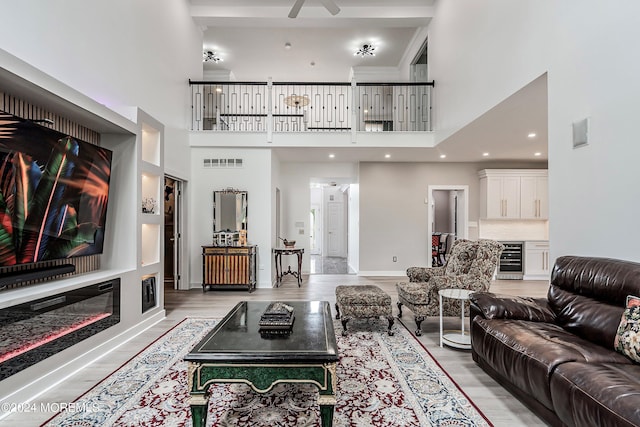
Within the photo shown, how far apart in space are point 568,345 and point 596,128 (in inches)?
67.5

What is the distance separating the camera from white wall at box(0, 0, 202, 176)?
2959mm

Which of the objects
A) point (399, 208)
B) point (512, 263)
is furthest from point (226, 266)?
point (512, 263)

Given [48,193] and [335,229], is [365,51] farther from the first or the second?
[48,193]

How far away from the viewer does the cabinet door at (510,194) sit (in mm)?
7445

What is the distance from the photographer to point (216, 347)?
6.63 feet

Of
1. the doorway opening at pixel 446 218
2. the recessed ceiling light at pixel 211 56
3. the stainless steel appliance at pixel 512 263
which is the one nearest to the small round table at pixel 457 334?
the doorway opening at pixel 446 218

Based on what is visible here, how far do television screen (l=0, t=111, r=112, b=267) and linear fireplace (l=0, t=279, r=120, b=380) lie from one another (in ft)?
1.20

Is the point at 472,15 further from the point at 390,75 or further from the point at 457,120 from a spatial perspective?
the point at 390,75

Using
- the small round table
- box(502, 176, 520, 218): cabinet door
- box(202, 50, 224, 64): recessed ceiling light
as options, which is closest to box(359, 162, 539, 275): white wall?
box(502, 176, 520, 218): cabinet door

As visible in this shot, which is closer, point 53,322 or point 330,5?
point 53,322

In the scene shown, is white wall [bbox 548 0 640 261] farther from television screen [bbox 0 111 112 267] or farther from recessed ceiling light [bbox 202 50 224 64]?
recessed ceiling light [bbox 202 50 224 64]

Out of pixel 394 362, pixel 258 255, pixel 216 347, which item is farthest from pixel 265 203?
pixel 216 347

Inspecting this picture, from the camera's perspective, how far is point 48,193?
8.91 ft

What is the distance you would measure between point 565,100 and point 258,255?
521cm
